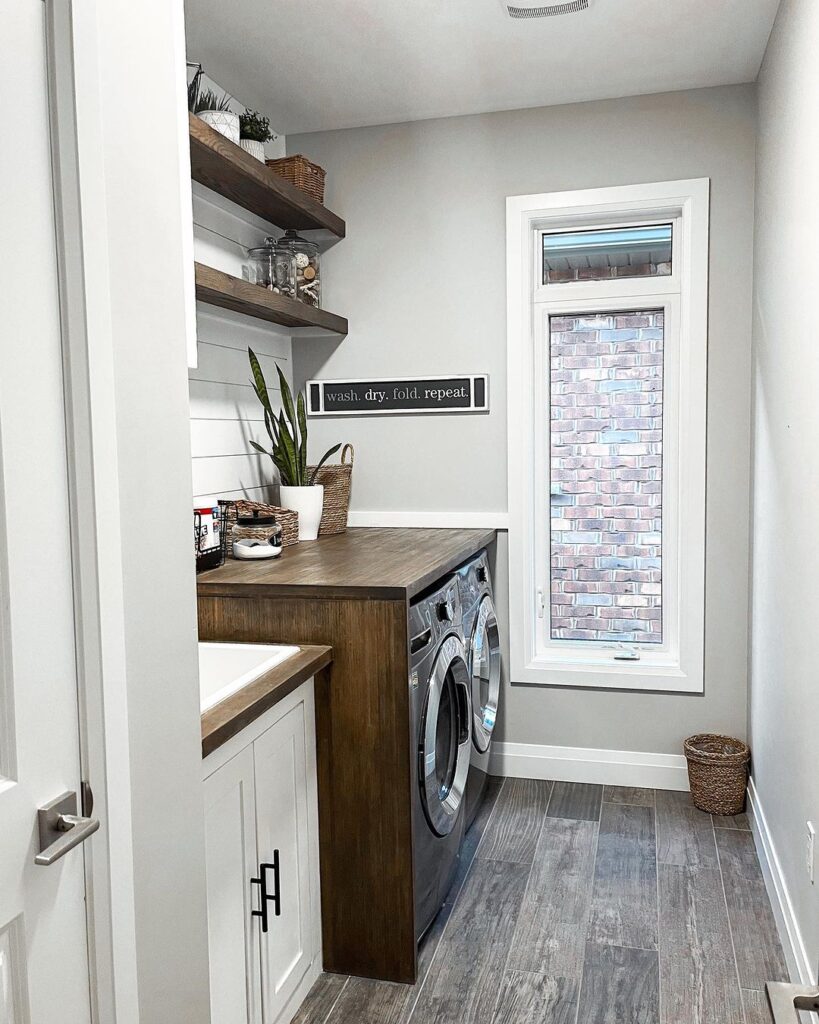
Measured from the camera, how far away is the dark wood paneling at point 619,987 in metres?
1.92

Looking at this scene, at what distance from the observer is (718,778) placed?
291cm

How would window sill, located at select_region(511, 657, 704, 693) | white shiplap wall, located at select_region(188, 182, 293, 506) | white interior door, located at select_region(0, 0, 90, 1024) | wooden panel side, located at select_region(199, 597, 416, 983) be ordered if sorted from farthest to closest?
window sill, located at select_region(511, 657, 704, 693), white shiplap wall, located at select_region(188, 182, 293, 506), wooden panel side, located at select_region(199, 597, 416, 983), white interior door, located at select_region(0, 0, 90, 1024)

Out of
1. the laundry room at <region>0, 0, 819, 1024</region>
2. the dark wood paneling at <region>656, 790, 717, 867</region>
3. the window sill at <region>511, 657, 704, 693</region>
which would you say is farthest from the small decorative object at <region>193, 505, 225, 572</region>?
the dark wood paneling at <region>656, 790, 717, 867</region>

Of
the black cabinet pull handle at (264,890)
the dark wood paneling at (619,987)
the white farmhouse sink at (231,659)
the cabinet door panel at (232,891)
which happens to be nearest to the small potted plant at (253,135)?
the white farmhouse sink at (231,659)

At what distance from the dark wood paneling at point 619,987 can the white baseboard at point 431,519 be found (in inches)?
59.4

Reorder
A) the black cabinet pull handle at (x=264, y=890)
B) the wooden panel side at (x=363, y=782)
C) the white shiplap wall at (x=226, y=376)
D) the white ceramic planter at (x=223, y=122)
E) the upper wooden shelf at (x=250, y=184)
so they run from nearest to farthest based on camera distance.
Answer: the black cabinet pull handle at (x=264, y=890) < the wooden panel side at (x=363, y=782) < the upper wooden shelf at (x=250, y=184) < the white ceramic planter at (x=223, y=122) < the white shiplap wall at (x=226, y=376)

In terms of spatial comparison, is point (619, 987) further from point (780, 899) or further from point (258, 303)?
point (258, 303)

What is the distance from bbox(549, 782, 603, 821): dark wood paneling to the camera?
297 cm

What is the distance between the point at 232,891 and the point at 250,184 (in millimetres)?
1983

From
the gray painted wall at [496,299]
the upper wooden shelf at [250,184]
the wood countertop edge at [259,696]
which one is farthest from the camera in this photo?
the gray painted wall at [496,299]

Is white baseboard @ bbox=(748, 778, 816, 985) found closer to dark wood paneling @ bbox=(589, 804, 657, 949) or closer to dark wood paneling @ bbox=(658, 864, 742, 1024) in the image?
dark wood paneling @ bbox=(658, 864, 742, 1024)

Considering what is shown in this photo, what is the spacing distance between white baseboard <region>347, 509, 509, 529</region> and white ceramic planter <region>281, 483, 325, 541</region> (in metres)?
0.39

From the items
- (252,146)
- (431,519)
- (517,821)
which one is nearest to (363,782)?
(517,821)

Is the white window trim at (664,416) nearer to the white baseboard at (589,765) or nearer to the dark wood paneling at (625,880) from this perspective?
the white baseboard at (589,765)
